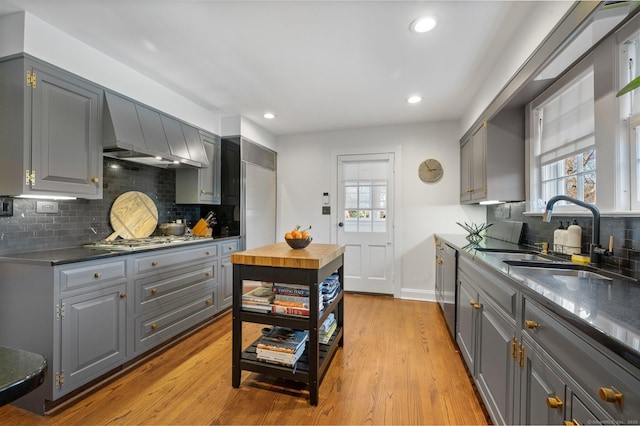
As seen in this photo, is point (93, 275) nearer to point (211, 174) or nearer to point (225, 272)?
point (225, 272)

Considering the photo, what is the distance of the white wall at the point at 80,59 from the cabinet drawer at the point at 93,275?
1.43 metres

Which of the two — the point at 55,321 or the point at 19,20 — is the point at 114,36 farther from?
the point at 55,321

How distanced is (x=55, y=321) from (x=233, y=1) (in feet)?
7.33

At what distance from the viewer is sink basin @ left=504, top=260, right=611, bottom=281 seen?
4.70 feet

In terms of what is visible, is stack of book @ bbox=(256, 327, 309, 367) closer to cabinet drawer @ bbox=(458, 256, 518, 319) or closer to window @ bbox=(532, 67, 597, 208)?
cabinet drawer @ bbox=(458, 256, 518, 319)

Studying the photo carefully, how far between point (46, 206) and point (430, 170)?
13.5 ft

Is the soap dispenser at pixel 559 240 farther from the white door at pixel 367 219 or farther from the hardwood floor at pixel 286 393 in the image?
the white door at pixel 367 219

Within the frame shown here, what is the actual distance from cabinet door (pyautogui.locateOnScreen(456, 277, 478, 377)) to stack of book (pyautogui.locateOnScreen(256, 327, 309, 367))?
1.17 meters

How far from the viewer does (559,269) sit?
1.55 metres

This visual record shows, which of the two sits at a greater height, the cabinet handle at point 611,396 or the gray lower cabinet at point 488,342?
the cabinet handle at point 611,396

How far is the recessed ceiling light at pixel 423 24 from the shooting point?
1.81m

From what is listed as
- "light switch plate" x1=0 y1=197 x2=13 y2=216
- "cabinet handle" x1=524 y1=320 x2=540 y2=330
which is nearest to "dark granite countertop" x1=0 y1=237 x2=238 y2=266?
"light switch plate" x1=0 y1=197 x2=13 y2=216

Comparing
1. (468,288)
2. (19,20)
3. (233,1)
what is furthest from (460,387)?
(19,20)

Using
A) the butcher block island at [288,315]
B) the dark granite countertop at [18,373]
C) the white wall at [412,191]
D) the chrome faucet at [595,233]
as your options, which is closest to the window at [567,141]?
the chrome faucet at [595,233]
